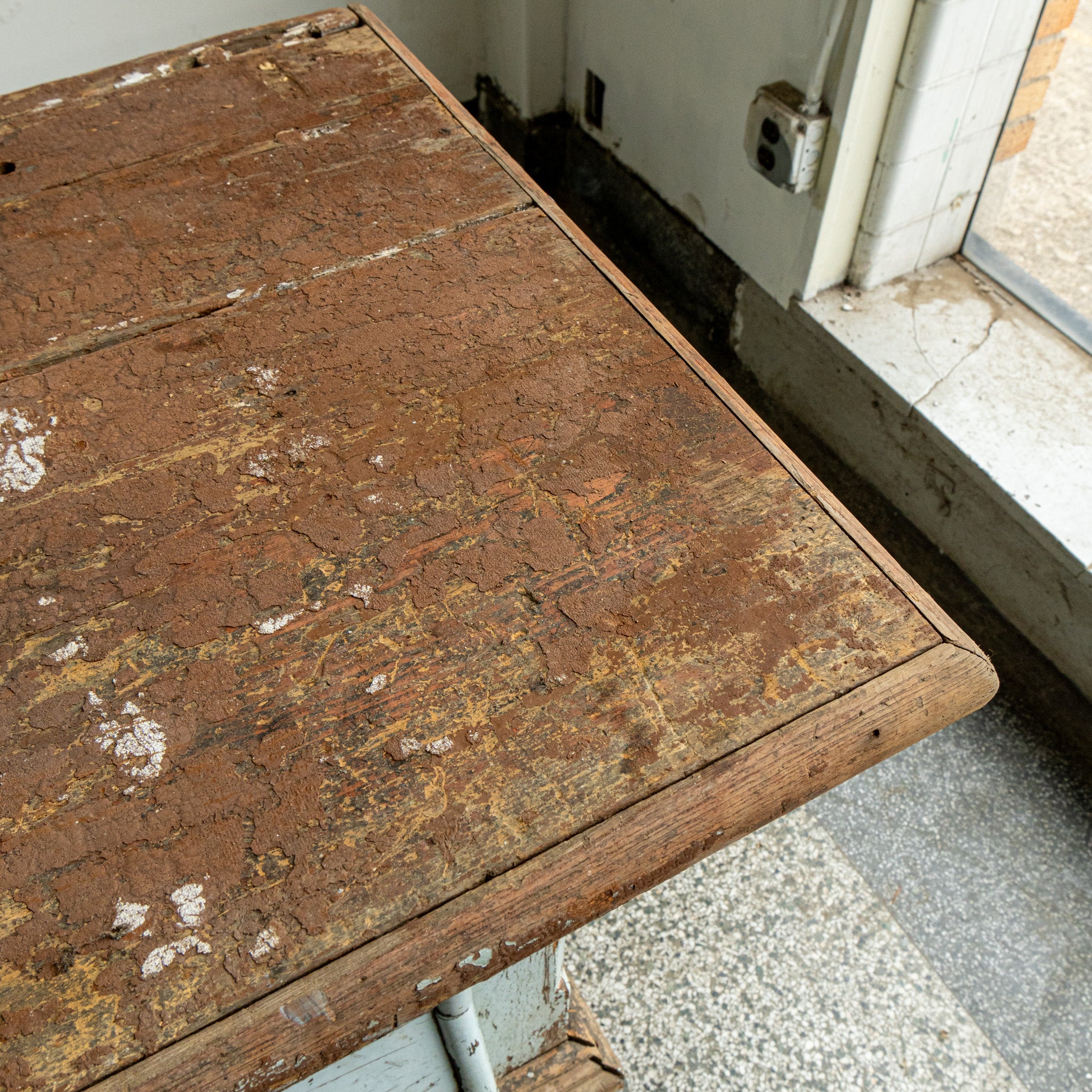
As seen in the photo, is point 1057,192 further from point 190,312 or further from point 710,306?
point 190,312

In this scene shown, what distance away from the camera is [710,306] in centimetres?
208

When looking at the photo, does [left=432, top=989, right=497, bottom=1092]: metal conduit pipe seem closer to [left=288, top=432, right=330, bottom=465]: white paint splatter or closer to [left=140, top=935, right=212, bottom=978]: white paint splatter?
[left=140, top=935, right=212, bottom=978]: white paint splatter

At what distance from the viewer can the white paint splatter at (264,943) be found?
23.2 inches

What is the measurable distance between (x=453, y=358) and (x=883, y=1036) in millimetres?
1151

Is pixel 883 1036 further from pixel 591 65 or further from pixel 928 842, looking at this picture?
pixel 591 65

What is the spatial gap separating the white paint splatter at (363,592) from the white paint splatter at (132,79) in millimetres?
880

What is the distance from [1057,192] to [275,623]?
2.17 metres

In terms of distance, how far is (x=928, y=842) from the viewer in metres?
1.53

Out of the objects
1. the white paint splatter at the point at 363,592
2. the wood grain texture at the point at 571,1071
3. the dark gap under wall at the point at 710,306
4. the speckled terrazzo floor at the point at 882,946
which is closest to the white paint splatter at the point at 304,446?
the white paint splatter at the point at 363,592

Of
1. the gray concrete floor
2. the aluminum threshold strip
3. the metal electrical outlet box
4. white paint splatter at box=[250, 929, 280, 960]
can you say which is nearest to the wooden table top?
white paint splatter at box=[250, 929, 280, 960]

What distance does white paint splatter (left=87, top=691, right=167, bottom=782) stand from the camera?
67 cm

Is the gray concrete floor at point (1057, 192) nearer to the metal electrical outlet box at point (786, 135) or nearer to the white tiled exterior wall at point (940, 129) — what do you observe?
the white tiled exterior wall at point (940, 129)

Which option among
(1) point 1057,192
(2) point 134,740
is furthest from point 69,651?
(1) point 1057,192

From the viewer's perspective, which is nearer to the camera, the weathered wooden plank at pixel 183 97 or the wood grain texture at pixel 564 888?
the wood grain texture at pixel 564 888
